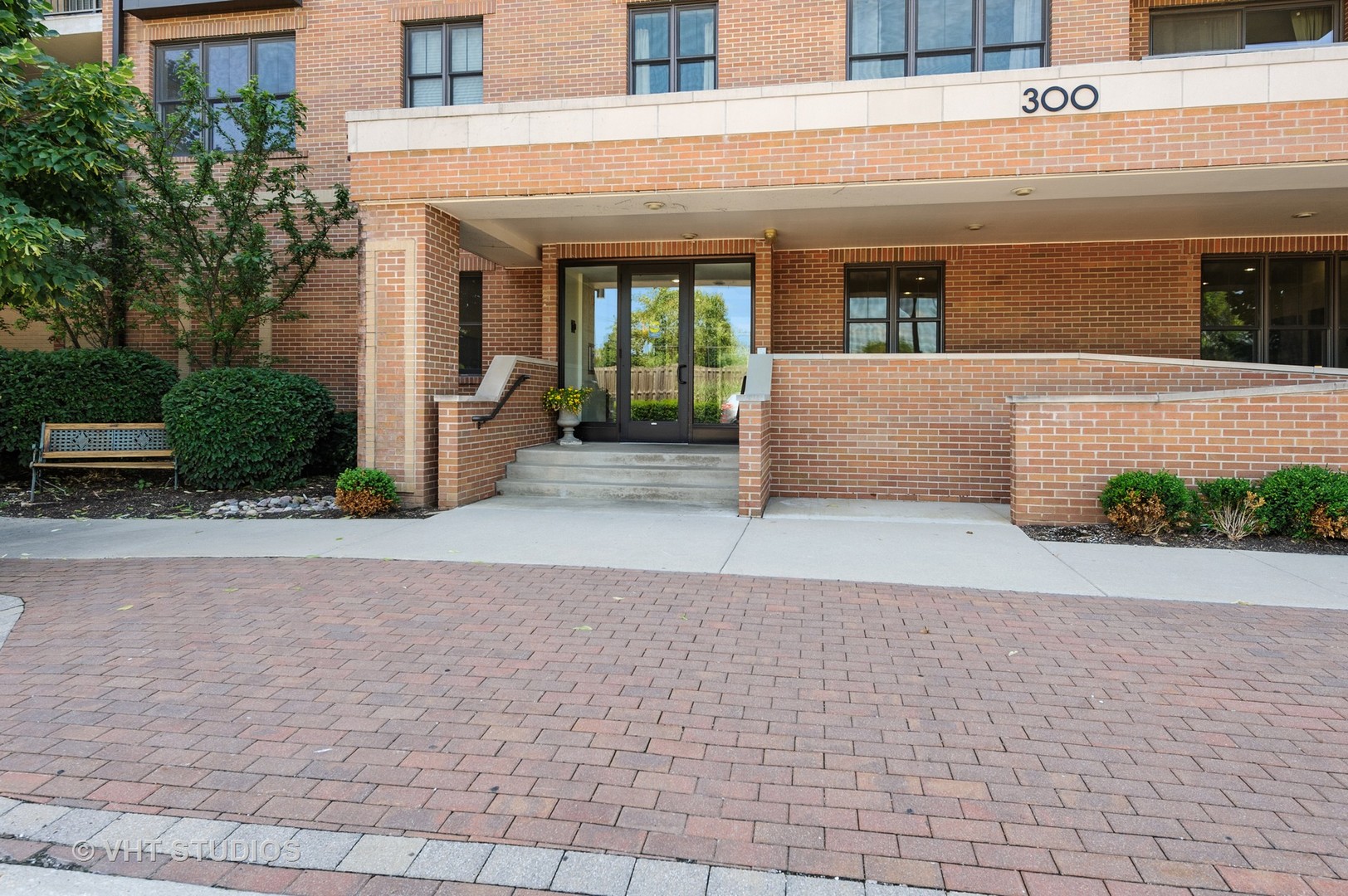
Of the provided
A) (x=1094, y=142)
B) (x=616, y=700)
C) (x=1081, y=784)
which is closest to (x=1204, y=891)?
(x=1081, y=784)

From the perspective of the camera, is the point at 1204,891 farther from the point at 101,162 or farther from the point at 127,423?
the point at 127,423

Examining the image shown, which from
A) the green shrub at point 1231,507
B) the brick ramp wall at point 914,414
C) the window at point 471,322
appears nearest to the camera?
the green shrub at point 1231,507

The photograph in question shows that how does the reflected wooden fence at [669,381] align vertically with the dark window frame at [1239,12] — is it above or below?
below

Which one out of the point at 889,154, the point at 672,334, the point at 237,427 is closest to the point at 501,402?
the point at 672,334

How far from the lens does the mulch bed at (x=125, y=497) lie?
886 cm

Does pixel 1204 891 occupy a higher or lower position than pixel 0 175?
lower

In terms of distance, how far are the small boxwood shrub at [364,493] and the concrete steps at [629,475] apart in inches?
65.7

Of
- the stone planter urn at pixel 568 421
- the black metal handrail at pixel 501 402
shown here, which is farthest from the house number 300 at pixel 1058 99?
the stone planter urn at pixel 568 421

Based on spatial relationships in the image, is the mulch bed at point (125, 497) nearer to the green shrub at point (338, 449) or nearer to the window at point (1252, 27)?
the green shrub at point (338, 449)

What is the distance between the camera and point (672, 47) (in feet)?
37.9

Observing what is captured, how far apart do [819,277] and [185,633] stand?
9527mm

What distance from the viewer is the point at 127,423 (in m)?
10.6

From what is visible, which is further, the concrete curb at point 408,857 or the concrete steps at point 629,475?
the concrete steps at point 629,475

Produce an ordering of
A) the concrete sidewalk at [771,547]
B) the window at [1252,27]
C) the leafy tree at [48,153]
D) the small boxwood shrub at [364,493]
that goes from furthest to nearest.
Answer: the window at [1252,27] < the small boxwood shrub at [364,493] < the leafy tree at [48,153] < the concrete sidewalk at [771,547]
